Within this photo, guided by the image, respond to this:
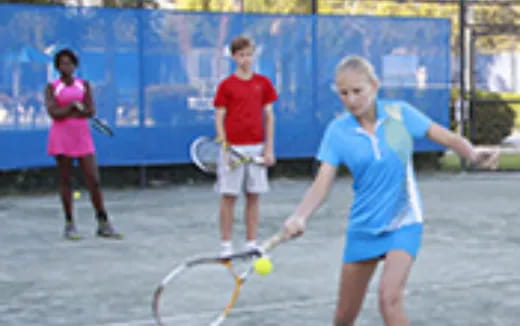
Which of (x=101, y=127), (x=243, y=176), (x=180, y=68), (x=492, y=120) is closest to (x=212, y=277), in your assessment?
(x=243, y=176)

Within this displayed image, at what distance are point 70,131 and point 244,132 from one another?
1.87m

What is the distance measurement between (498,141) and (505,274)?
952 centimetres

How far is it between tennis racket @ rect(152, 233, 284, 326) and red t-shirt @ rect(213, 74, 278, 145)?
1.64 metres

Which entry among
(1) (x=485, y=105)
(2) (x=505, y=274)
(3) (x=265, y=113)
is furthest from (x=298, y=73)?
(2) (x=505, y=274)

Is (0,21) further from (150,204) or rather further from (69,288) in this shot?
(69,288)

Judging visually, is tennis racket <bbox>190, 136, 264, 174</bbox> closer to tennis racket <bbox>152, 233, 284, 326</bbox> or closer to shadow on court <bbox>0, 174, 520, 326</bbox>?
shadow on court <bbox>0, 174, 520, 326</bbox>

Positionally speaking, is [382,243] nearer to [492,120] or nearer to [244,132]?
[244,132]

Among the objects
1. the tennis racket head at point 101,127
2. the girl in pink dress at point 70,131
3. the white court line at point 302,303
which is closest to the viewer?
the white court line at point 302,303

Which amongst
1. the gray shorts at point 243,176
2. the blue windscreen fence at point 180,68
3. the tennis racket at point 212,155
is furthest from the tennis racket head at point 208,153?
the blue windscreen fence at point 180,68

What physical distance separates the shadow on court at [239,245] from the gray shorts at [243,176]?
1.94 feet

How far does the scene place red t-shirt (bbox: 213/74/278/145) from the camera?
26.6 ft

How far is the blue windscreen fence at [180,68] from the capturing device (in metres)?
13.3

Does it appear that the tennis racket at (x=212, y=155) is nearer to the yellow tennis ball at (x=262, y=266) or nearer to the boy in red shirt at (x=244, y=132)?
the boy in red shirt at (x=244, y=132)

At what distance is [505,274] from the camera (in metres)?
7.38
